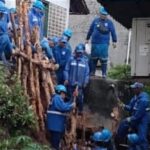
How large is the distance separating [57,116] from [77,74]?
61.9 inches

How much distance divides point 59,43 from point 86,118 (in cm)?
196

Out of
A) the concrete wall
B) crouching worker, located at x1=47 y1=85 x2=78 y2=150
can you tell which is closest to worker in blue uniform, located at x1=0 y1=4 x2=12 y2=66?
crouching worker, located at x1=47 y1=85 x2=78 y2=150

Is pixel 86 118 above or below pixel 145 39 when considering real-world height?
below

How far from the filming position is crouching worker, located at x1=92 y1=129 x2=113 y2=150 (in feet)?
42.3

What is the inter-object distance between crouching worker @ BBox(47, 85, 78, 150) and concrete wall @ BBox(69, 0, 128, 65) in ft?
31.5

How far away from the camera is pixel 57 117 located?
42.2 ft

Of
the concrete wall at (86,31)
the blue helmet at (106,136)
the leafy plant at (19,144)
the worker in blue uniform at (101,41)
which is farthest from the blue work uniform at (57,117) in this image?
the concrete wall at (86,31)

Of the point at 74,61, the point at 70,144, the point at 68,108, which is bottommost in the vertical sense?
the point at 70,144

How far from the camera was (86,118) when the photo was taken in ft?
47.1

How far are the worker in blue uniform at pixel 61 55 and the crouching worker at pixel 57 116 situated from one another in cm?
147

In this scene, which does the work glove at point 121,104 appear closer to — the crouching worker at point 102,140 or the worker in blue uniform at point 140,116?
the worker in blue uniform at point 140,116

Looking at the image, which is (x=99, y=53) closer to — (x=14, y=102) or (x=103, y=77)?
(x=103, y=77)

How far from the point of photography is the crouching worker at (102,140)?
12.9 m

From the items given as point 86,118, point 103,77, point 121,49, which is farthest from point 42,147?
point 121,49
